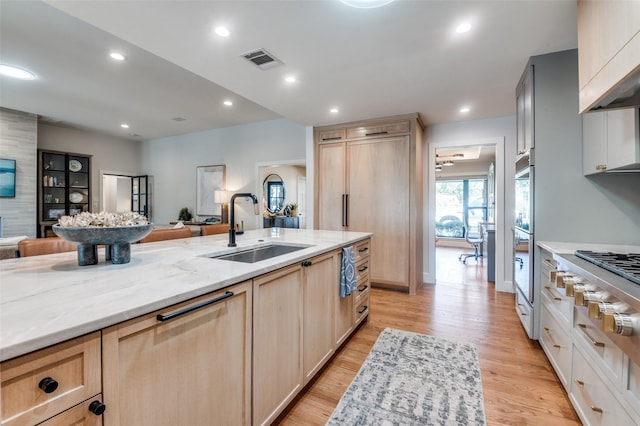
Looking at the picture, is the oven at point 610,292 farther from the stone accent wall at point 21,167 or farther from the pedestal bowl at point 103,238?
the stone accent wall at point 21,167

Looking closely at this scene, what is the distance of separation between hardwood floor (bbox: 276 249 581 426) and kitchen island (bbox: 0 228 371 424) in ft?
0.63

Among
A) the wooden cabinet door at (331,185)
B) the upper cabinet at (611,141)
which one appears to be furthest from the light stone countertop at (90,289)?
the wooden cabinet door at (331,185)

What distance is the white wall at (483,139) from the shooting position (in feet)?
12.8

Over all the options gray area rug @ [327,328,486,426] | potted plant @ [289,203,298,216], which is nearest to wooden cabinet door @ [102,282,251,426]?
gray area rug @ [327,328,486,426]

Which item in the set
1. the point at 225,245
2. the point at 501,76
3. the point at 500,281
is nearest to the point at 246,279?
the point at 225,245

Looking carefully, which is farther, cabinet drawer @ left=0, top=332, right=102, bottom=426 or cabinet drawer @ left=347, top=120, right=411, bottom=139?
cabinet drawer @ left=347, top=120, right=411, bottom=139

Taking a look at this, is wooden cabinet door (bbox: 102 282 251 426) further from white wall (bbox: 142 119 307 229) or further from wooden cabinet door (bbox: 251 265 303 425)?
white wall (bbox: 142 119 307 229)

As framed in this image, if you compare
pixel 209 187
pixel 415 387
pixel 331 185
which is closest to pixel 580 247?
pixel 415 387

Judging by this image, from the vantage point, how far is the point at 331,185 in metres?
4.41

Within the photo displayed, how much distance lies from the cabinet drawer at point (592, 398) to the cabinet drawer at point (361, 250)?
1515 millimetres

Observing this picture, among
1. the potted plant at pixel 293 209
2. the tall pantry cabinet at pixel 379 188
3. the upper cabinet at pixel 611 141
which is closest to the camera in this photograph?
the upper cabinet at pixel 611 141

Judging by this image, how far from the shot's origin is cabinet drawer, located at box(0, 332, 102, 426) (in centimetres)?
59

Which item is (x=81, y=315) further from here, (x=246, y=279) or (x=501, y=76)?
(x=501, y=76)

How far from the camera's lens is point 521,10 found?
1833 mm
